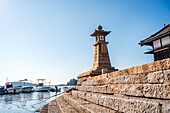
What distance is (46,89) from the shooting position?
4934cm

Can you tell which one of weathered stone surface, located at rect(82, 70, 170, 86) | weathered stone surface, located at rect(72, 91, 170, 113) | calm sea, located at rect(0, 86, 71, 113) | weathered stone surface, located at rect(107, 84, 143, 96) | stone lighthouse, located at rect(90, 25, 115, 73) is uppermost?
stone lighthouse, located at rect(90, 25, 115, 73)

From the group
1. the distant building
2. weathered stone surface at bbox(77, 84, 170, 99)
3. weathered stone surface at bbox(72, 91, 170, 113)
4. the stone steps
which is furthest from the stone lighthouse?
weathered stone surface at bbox(72, 91, 170, 113)

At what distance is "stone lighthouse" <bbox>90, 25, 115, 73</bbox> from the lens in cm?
1446

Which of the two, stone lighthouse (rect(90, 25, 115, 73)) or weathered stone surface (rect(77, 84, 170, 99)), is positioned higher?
stone lighthouse (rect(90, 25, 115, 73))

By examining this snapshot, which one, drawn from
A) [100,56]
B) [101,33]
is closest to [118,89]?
[100,56]

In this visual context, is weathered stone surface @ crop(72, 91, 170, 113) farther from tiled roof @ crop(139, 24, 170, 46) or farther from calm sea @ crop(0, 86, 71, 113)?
tiled roof @ crop(139, 24, 170, 46)

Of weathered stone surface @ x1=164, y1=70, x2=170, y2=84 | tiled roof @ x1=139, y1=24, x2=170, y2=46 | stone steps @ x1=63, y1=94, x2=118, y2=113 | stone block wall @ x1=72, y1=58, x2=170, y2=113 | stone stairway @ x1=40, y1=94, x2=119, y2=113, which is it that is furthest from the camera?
tiled roof @ x1=139, y1=24, x2=170, y2=46

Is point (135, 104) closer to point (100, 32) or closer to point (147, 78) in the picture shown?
point (147, 78)

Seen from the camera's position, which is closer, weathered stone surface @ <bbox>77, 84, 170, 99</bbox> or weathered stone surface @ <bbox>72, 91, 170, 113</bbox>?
weathered stone surface @ <bbox>72, 91, 170, 113</bbox>

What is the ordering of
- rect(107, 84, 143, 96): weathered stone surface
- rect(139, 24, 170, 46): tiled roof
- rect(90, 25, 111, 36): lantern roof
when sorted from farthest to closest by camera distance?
1. rect(90, 25, 111, 36): lantern roof
2. rect(139, 24, 170, 46): tiled roof
3. rect(107, 84, 143, 96): weathered stone surface

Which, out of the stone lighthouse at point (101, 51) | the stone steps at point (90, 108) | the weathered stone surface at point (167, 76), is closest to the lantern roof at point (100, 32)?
the stone lighthouse at point (101, 51)

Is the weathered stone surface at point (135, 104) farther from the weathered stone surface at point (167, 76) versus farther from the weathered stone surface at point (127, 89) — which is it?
the weathered stone surface at point (167, 76)

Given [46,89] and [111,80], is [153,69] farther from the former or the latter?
[46,89]

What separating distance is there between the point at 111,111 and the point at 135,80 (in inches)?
36.9
